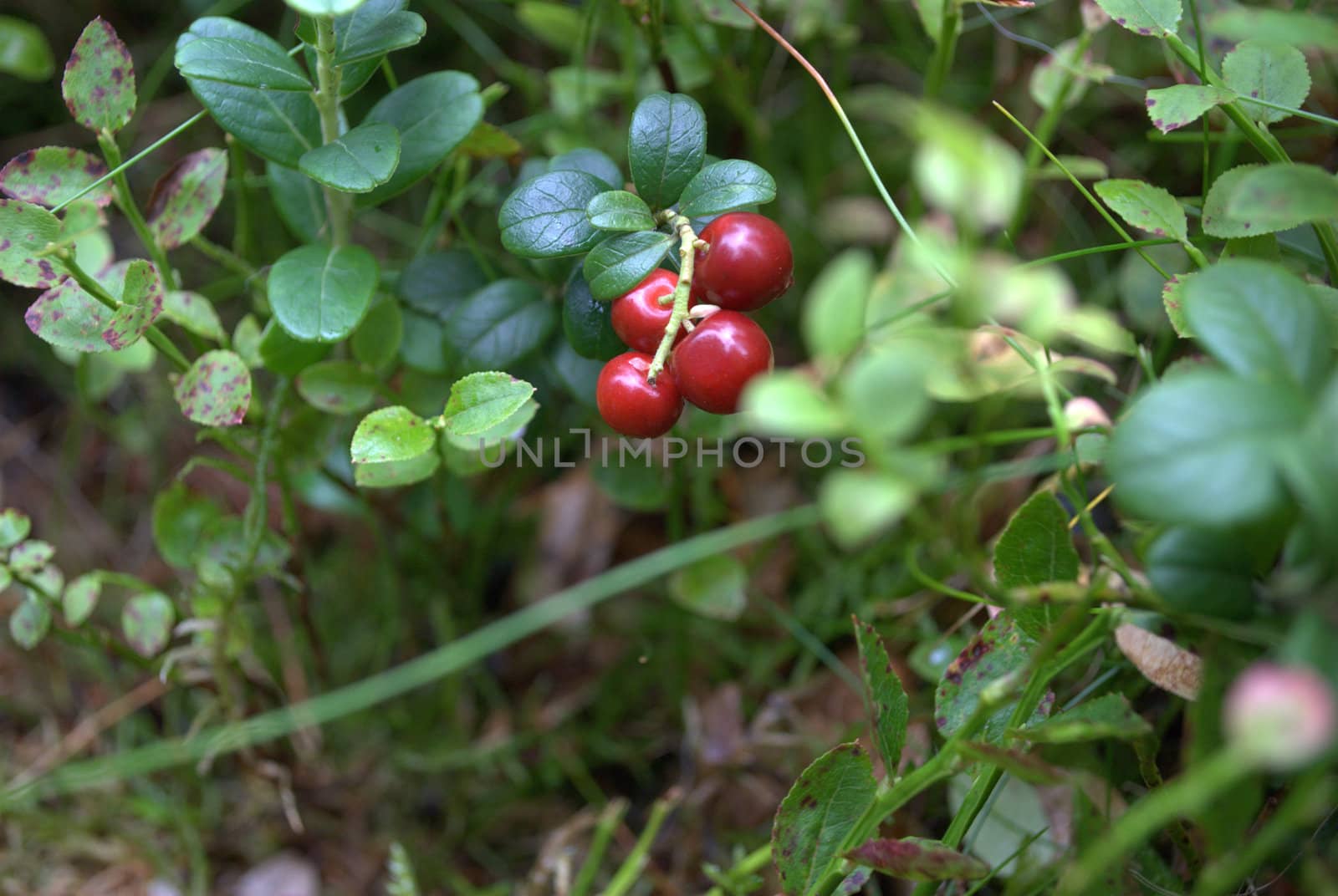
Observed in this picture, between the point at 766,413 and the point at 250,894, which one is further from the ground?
the point at 766,413

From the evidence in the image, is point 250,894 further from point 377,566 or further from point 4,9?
point 4,9

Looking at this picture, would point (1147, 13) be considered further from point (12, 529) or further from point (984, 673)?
point (12, 529)

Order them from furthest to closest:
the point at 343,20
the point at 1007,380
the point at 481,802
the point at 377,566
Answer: the point at 377,566
the point at 481,802
the point at 343,20
the point at 1007,380

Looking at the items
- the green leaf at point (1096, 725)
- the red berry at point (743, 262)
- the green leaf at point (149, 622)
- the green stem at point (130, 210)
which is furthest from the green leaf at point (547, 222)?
the green leaf at point (149, 622)

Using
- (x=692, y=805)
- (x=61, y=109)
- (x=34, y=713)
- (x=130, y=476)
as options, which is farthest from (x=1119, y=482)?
(x=61, y=109)

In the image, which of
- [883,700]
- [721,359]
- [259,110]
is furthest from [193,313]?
[883,700]
